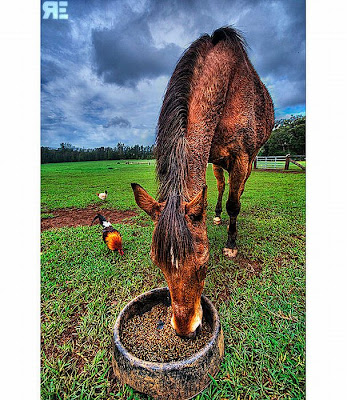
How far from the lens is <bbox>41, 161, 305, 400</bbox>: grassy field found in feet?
4.69

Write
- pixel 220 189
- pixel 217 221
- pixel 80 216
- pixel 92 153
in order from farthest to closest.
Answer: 1. pixel 80 216
2. pixel 220 189
3. pixel 217 221
4. pixel 92 153

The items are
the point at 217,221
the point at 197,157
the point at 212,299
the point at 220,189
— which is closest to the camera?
the point at 197,157

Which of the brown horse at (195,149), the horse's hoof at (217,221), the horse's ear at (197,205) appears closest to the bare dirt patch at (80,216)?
the horse's hoof at (217,221)

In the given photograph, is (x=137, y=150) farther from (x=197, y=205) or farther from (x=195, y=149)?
(x=197, y=205)

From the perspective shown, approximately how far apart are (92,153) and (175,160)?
2.44 metres

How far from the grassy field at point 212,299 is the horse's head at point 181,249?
43cm

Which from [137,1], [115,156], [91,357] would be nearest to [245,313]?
[91,357]

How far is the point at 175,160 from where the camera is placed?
149cm

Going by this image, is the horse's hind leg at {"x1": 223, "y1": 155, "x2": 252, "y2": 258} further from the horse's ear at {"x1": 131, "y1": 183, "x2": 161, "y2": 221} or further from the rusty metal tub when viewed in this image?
the rusty metal tub

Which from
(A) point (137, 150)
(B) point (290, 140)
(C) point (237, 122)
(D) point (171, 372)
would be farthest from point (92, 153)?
(D) point (171, 372)

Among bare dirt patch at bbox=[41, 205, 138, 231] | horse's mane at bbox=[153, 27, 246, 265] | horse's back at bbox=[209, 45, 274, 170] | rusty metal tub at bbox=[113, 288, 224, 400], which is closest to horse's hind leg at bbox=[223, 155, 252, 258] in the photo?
horse's back at bbox=[209, 45, 274, 170]

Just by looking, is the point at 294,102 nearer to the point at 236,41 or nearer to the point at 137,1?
the point at 236,41

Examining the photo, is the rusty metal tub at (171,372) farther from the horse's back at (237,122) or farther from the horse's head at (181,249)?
the horse's back at (237,122)

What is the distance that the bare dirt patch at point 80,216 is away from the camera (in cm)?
440
